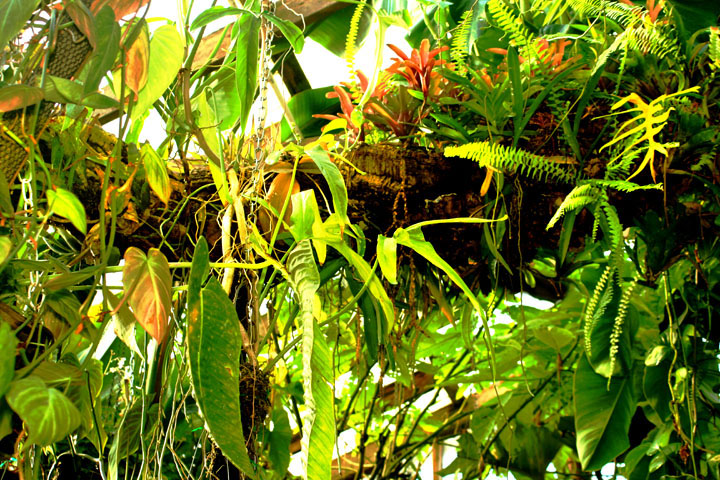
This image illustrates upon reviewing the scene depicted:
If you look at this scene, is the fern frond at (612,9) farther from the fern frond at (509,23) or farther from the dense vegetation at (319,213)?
the fern frond at (509,23)

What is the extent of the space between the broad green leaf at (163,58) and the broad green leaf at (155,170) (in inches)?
2.6

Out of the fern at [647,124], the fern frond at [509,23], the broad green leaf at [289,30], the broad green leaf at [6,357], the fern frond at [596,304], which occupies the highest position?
the fern frond at [509,23]

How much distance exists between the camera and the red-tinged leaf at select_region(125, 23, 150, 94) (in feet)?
2.09

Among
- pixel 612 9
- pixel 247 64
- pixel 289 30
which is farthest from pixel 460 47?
pixel 247 64

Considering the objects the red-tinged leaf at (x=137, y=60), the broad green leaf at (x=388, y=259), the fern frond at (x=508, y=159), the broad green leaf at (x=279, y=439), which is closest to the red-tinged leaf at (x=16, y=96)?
the red-tinged leaf at (x=137, y=60)

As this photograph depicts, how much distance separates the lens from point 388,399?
2582 millimetres

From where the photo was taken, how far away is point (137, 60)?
639mm

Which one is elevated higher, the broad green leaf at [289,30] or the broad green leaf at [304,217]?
the broad green leaf at [289,30]

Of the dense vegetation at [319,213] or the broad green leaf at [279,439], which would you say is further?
the broad green leaf at [279,439]

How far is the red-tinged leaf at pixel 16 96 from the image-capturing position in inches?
20.6

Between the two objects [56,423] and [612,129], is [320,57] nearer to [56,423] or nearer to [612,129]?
[612,129]

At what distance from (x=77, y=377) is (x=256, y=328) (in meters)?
0.25

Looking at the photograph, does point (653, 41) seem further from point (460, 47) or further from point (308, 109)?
point (308, 109)

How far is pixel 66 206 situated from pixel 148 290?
0.11 m
